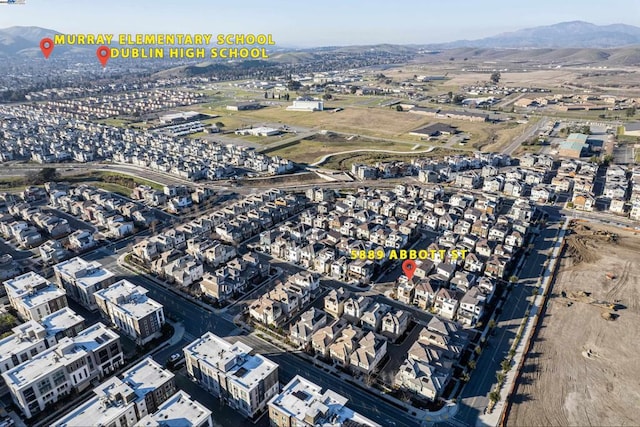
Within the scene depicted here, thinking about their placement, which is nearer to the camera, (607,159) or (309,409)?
(309,409)

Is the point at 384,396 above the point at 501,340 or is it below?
below

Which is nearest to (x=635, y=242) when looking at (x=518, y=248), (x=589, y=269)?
(x=589, y=269)

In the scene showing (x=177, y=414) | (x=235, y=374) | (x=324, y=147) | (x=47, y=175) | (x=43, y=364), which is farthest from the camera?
(x=324, y=147)

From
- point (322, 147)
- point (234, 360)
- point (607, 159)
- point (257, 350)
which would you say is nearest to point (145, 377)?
point (234, 360)

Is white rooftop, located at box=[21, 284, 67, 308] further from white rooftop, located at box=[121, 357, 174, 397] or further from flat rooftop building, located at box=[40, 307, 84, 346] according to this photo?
white rooftop, located at box=[121, 357, 174, 397]

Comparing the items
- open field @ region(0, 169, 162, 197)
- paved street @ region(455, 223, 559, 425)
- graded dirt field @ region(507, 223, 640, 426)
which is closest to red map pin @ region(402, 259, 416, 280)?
paved street @ region(455, 223, 559, 425)

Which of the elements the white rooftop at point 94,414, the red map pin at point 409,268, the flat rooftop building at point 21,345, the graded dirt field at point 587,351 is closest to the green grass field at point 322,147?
the red map pin at point 409,268

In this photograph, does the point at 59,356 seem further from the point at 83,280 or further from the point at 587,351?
the point at 587,351
